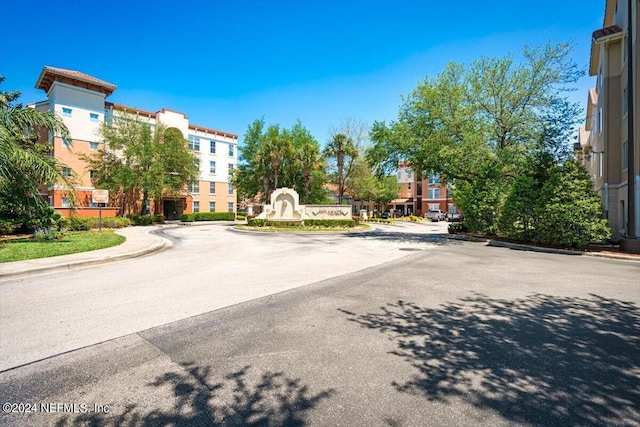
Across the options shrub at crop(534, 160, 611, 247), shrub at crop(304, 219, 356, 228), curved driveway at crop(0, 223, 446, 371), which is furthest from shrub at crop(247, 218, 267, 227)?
shrub at crop(534, 160, 611, 247)

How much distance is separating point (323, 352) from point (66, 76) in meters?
42.8

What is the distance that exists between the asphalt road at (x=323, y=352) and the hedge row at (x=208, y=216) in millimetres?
35675

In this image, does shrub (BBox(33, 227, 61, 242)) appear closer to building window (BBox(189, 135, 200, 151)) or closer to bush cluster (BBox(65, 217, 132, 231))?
bush cluster (BBox(65, 217, 132, 231))

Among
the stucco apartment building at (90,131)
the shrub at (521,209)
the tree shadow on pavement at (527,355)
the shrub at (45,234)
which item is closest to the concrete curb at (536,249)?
the shrub at (521,209)

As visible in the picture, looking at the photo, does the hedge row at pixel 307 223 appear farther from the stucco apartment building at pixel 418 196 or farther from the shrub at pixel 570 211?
the stucco apartment building at pixel 418 196

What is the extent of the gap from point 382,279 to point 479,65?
675 inches

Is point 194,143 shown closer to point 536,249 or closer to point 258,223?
point 258,223

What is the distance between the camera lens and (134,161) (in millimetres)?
35562

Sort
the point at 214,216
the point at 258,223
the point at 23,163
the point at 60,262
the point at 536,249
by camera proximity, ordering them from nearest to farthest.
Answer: the point at 60,262
the point at 23,163
the point at 536,249
the point at 258,223
the point at 214,216

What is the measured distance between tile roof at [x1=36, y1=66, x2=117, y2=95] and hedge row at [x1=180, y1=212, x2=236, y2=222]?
1705cm

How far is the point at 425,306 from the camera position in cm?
584

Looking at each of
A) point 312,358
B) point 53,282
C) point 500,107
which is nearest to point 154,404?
point 312,358

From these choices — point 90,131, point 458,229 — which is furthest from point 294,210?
point 90,131

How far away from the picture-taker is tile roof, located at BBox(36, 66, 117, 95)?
32844 mm
